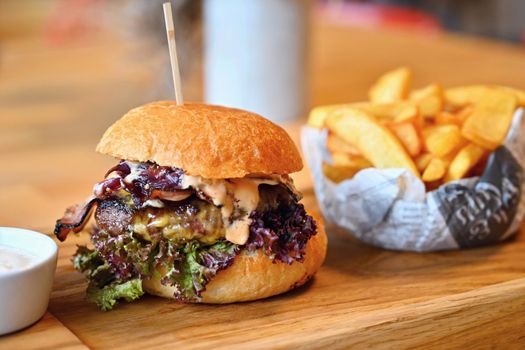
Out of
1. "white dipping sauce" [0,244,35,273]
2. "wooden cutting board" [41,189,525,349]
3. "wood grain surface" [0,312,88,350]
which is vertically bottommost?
"wooden cutting board" [41,189,525,349]

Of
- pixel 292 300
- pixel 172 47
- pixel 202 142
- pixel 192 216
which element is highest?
pixel 172 47

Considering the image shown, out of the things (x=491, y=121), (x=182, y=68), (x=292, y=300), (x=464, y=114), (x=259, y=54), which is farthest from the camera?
(x=182, y=68)

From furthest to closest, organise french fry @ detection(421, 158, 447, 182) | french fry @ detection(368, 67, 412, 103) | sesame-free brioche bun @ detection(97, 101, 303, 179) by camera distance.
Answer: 1. french fry @ detection(368, 67, 412, 103)
2. french fry @ detection(421, 158, 447, 182)
3. sesame-free brioche bun @ detection(97, 101, 303, 179)

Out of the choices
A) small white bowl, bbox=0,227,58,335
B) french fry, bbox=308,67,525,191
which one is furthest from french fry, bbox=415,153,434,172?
small white bowl, bbox=0,227,58,335

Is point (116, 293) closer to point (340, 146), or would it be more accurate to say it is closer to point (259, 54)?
point (340, 146)

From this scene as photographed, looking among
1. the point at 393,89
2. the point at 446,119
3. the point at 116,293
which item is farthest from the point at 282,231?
the point at 393,89

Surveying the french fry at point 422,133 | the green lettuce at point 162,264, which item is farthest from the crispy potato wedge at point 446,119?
the green lettuce at point 162,264

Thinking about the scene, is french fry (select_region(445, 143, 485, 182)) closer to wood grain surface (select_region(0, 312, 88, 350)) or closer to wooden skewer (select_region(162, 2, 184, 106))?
wooden skewer (select_region(162, 2, 184, 106))

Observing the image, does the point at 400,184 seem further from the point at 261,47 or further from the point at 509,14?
the point at 509,14
